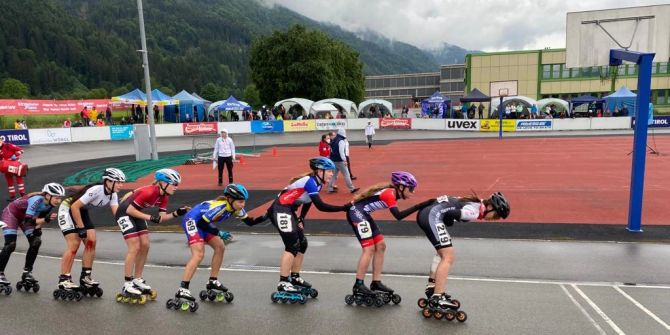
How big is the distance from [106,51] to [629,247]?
566ft

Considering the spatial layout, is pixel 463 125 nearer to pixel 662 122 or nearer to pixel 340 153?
pixel 662 122

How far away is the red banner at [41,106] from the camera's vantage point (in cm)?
3326

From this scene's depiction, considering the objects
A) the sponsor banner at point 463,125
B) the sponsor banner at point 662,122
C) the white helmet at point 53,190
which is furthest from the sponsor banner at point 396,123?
the white helmet at point 53,190

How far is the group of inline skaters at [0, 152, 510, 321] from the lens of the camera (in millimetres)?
6367

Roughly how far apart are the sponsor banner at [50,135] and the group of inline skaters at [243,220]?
29.2 metres

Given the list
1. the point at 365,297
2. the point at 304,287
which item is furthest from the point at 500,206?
the point at 304,287

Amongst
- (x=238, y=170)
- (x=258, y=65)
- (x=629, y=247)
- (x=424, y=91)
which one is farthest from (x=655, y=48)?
(x=424, y=91)

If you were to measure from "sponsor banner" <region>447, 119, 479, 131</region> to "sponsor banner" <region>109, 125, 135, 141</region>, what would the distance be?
2700cm

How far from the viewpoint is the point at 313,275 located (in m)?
8.16

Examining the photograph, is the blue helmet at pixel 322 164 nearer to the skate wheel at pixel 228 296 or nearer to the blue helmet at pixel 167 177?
→ the blue helmet at pixel 167 177

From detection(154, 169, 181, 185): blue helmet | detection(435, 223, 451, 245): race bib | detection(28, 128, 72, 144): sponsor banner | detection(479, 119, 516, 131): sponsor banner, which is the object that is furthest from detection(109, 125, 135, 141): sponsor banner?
detection(435, 223, 451, 245): race bib

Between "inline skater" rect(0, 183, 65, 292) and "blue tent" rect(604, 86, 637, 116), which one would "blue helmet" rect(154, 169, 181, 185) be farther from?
"blue tent" rect(604, 86, 637, 116)

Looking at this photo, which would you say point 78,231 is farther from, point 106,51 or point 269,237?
point 106,51

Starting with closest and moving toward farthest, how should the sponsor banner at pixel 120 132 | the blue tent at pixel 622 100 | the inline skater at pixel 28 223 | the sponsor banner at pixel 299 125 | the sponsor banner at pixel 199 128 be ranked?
1. the inline skater at pixel 28 223
2. the sponsor banner at pixel 120 132
3. the sponsor banner at pixel 199 128
4. the sponsor banner at pixel 299 125
5. the blue tent at pixel 622 100
